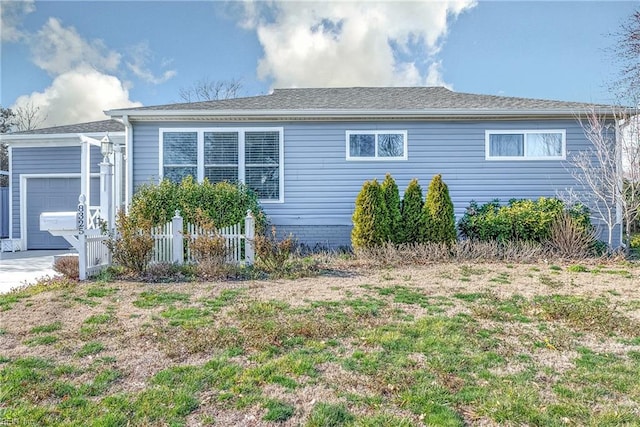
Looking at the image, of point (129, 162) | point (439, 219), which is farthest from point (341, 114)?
point (129, 162)

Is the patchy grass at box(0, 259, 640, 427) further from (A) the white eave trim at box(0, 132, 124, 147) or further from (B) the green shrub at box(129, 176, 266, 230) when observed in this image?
(A) the white eave trim at box(0, 132, 124, 147)

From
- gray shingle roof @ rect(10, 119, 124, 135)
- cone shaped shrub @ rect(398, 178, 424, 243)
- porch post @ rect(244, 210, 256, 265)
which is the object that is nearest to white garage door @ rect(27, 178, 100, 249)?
gray shingle roof @ rect(10, 119, 124, 135)

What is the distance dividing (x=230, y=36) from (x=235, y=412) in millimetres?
13419

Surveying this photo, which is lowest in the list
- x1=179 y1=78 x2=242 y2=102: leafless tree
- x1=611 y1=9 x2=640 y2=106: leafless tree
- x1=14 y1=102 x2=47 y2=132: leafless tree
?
x1=611 y1=9 x2=640 y2=106: leafless tree

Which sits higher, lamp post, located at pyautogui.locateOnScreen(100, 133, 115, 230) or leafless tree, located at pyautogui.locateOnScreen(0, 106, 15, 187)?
leafless tree, located at pyautogui.locateOnScreen(0, 106, 15, 187)

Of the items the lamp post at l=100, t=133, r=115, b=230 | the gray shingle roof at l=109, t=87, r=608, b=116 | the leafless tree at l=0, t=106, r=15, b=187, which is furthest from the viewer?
the leafless tree at l=0, t=106, r=15, b=187

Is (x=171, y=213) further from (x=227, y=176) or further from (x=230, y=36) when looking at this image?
(x=230, y=36)

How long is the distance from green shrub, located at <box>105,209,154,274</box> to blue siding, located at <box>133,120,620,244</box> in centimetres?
322

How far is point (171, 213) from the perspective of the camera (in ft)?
25.4

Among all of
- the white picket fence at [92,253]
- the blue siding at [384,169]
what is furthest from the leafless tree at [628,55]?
the white picket fence at [92,253]

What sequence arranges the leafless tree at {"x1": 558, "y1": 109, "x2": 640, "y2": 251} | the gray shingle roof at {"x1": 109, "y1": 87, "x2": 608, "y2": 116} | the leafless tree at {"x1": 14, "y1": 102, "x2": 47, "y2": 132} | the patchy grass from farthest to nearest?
the leafless tree at {"x1": 14, "y1": 102, "x2": 47, "y2": 132}, the gray shingle roof at {"x1": 109, "y1": 87, "x2": 608, "y2": 116}, the leafless tree at {"x1": 558, "y1": 109, "x2": 640, "y2": 251}, the patchy grass

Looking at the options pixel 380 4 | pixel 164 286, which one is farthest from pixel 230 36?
pixel 164 286

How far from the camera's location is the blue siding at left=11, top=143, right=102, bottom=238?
10422 millimetres

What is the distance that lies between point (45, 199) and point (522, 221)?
500 inches
